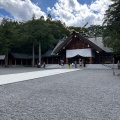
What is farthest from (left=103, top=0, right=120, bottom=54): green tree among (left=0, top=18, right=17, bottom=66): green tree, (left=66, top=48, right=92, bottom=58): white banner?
(left=0, top=18, right=17, bottom=66): green tree

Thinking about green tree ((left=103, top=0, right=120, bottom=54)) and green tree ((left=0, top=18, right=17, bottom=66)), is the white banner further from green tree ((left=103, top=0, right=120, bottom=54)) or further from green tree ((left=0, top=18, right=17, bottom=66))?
green tree ((left=103, top=0, right=120, bottom=54))

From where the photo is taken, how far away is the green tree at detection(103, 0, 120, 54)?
15.9 meters

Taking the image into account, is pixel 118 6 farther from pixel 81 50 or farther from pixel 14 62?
pixel 14 62

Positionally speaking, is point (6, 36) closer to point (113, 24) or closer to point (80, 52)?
point (80, 52)

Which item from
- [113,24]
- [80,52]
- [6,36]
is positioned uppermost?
[6,36]

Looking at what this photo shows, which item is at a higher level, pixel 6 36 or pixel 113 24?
pixel 6 36

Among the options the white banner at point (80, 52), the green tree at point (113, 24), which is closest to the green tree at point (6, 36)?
the white banner at point (80, 52)

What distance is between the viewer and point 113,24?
16.1m

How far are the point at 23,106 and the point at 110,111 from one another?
7.54 ft

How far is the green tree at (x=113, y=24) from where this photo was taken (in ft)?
52.1

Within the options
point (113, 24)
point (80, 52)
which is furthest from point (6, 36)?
point (113, 24)

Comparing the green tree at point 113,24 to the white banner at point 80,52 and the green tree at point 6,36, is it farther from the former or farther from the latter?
the green tree at point 6,36

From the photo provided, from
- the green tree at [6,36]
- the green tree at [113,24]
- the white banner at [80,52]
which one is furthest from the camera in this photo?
the green tree at [6,36]

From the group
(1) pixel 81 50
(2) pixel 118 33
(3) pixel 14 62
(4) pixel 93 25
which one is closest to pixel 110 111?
(2) pixel 118 33
